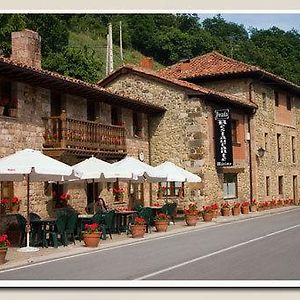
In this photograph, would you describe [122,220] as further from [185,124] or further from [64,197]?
[185,124]

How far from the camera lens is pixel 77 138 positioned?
21.0 metres

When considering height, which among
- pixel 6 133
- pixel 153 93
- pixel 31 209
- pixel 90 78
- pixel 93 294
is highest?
pixel 90 78

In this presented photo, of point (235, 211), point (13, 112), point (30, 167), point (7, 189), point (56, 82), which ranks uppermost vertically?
point (56, 82)

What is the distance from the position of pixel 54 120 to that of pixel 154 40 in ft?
159

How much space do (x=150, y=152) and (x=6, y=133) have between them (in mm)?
11625

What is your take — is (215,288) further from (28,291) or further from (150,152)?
(150,152)

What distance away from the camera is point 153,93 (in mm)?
29641

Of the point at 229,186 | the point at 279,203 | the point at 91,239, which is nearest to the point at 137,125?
the point at 229,186

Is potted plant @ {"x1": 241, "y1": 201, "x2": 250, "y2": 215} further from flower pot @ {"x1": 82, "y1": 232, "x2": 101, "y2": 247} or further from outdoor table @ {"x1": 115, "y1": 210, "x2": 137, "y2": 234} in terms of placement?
flower pot @ {"x1": 82, "y1": 232, "x2": 101, "y2": 247}

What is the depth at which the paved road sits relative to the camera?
1071cm

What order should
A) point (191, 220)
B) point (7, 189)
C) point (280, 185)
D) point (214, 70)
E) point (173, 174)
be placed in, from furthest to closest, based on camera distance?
point (280, 185) → point (214, 70) → point (191, 220) → point (173, 174) → point (7, 189)

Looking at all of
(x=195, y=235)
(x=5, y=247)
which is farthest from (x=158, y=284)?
(x=195, y=235)

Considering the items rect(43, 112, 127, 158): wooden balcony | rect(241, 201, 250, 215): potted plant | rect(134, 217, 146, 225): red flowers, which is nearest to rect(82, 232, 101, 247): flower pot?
rect(134, 217, 146, 225): red flowers

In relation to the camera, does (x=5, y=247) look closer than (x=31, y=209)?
Yes
